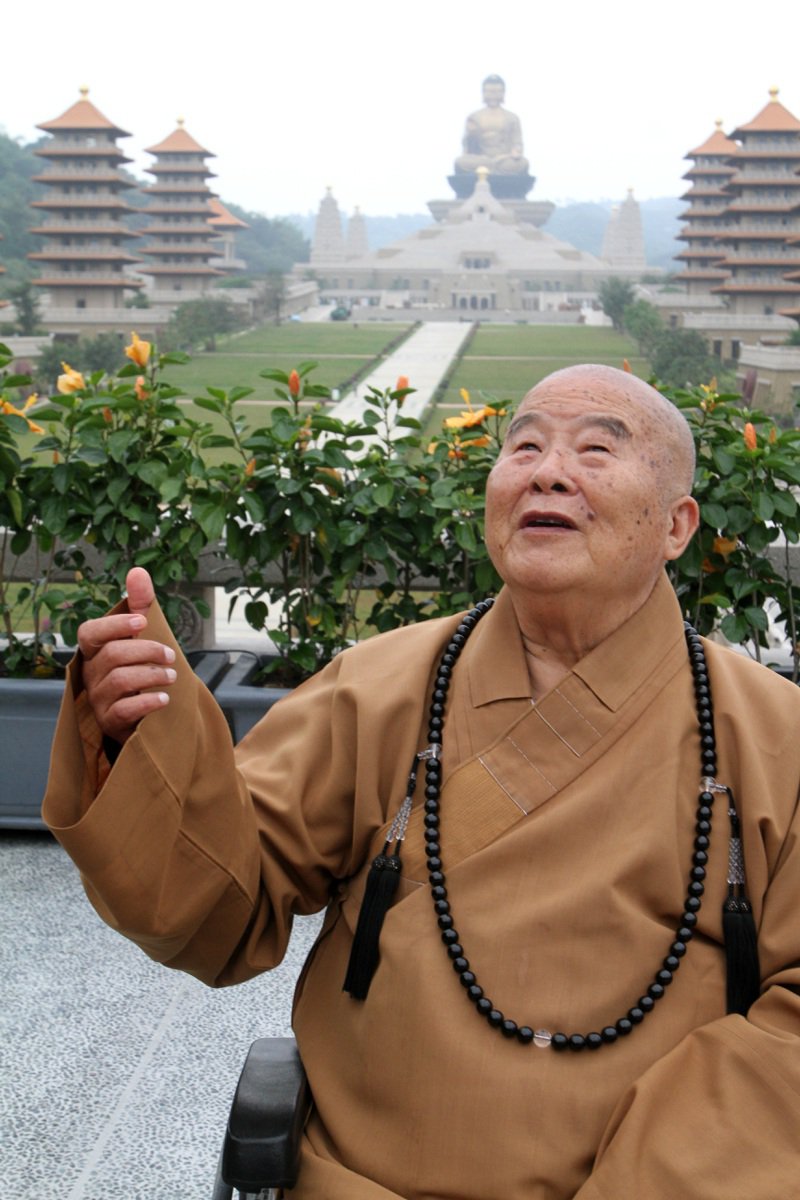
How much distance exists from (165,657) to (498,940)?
0.37 metres

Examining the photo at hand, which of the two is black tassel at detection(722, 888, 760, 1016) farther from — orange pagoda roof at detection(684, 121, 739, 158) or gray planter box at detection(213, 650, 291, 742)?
orange pagoda roof at detection(684, 121, 739, 158)

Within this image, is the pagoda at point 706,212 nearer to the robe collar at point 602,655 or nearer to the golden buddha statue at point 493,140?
the golden buddha statue at point 493,140

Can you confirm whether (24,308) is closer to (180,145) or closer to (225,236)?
(180,145)

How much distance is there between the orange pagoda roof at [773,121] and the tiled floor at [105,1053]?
36.9 meters

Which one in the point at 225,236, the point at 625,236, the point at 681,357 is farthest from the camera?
the point at 625,236

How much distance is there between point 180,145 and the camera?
137ft

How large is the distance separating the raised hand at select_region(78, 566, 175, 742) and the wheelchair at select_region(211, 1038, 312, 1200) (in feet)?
1.14

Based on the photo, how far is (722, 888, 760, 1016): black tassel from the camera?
1.17 meters

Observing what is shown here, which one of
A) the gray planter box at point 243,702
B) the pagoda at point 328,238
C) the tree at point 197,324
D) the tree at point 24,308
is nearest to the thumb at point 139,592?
the gray planter box at point 243,702

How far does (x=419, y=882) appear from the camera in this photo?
1242 millimetres

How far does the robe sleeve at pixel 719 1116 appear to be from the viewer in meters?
1.07

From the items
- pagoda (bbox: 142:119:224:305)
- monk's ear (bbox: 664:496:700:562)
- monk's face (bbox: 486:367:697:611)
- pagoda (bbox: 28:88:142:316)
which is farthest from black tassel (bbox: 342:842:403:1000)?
pagoda (bbox: 142:119:224:305)

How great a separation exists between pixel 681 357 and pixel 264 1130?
29778 mm

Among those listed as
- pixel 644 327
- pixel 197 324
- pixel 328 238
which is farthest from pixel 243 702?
pixel 328 238
